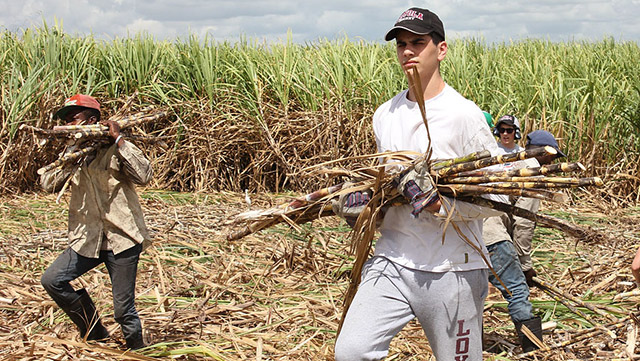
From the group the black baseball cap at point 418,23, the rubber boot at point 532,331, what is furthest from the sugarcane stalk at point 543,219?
the rubber boot at point 532,331

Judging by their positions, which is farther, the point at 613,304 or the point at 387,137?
the point at 613,304

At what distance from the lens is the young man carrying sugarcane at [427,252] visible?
232cm

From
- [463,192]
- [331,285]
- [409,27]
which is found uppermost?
[409,27]

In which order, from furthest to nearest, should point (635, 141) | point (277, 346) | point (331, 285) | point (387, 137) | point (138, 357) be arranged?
1. point (635, 141)
2. point (331, 285)
3. point (277, 346)
4. point (138, 357)
5. point (387, 137)

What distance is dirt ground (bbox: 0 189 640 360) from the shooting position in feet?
12.2

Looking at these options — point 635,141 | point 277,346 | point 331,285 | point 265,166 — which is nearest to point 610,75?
point 635,141

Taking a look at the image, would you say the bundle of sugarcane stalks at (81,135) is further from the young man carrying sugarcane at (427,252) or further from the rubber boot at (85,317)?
the young man carrying sugarcane at (427,252)

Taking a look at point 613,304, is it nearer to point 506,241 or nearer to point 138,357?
point 506,241

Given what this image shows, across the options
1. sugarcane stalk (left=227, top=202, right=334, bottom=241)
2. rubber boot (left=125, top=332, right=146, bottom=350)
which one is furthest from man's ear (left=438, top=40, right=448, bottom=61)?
rubber boot (left=125, top=332, right=146, bottom=350)

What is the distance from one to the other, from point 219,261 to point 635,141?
18.3 ft

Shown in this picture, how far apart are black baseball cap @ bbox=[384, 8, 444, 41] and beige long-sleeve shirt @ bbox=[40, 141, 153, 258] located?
1753 millimetres

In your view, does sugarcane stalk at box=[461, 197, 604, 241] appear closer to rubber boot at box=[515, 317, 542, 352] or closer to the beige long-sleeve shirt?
rubber boot at box=[515, 317, 542, 352]

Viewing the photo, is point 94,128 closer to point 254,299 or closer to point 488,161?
point 254,299

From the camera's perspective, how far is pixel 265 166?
8.98 m
